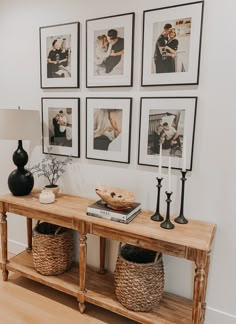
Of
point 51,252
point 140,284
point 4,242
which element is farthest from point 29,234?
point 140,284

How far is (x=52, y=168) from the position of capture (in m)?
2.36

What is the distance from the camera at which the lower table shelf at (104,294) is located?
1738 millimetres

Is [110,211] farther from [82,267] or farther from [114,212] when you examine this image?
[82,267]

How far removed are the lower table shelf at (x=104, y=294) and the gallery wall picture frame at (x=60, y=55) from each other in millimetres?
1560

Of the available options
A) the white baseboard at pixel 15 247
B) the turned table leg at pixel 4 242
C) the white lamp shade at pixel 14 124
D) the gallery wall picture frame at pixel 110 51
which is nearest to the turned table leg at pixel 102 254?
the turned table leg at pixel 4 242

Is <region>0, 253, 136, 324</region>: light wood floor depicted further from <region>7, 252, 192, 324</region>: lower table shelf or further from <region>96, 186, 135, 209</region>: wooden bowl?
<region>96, 186, 135, 209</region>: wooden bowl

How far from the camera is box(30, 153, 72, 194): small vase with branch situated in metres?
2.33

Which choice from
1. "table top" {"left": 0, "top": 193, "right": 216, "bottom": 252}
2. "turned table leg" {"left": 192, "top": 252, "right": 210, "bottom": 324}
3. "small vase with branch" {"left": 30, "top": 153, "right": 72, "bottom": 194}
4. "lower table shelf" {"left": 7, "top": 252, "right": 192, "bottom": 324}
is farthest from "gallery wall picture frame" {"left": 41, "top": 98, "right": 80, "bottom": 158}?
"turned table leg" {"left": 192, "top": 252, "right": 210, "bottom": 324}

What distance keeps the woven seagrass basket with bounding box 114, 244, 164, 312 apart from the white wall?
26cm

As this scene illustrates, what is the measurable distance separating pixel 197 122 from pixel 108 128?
684 mm

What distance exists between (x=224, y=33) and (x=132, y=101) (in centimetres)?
73

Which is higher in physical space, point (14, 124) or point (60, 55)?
point (60, 55)

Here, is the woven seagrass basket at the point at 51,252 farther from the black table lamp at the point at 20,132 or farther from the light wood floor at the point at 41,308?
the black table lamp at the point at 20,132

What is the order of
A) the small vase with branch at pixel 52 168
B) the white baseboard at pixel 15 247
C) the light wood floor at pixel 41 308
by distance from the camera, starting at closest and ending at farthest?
1. the light wood floor at pixel 41 308
2. the small vase with branch at pixel 52 168
3. the white baseboard at pixel 15 247
